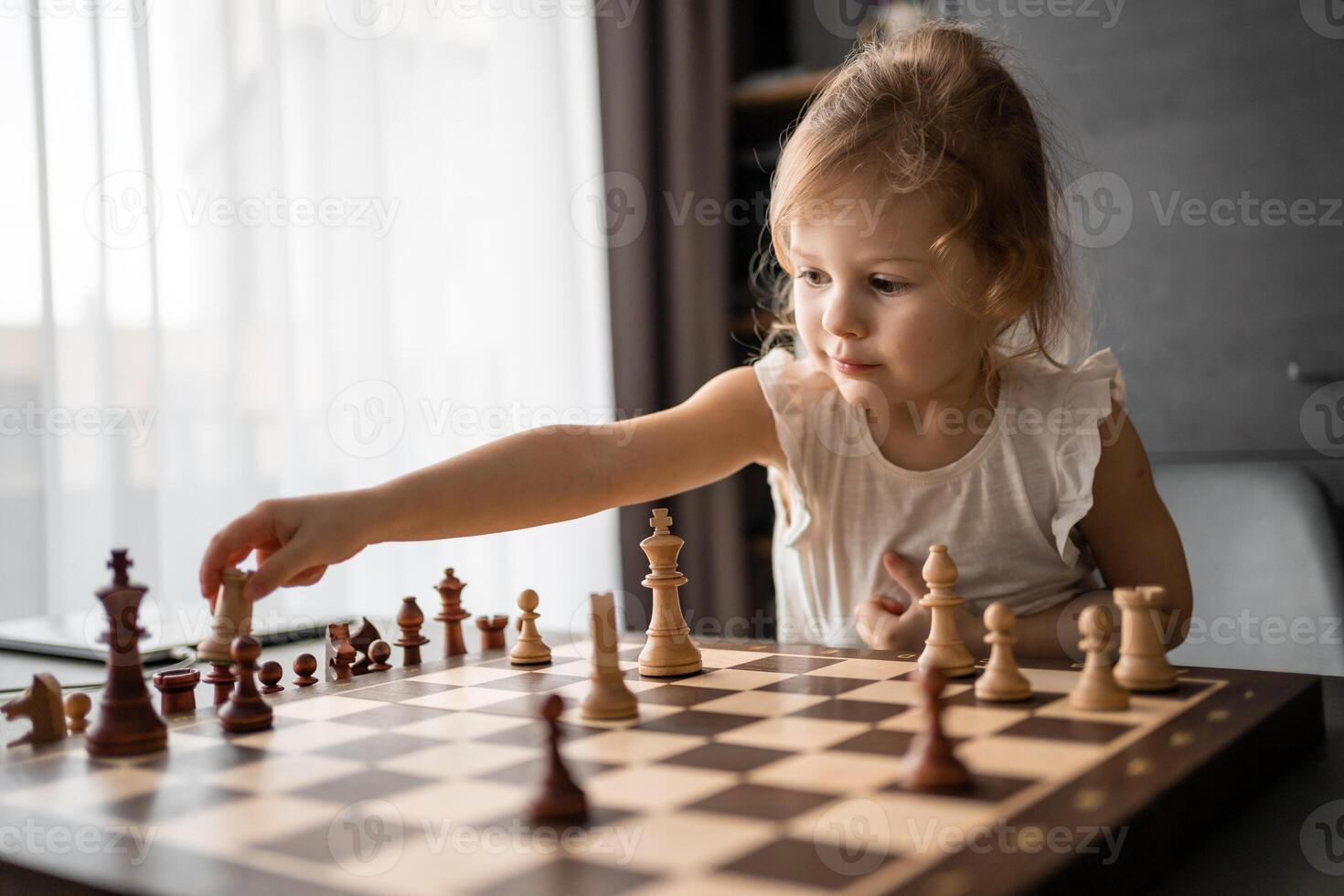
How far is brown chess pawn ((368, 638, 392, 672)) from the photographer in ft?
3.89

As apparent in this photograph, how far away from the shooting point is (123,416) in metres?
2.22

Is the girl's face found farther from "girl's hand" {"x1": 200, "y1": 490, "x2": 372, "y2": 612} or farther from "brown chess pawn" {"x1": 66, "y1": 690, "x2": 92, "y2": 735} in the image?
"brown chess pawn" {"x1": 66, "y1": 690, "x2": 92, "y2": 735}

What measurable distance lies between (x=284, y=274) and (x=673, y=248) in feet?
3.89

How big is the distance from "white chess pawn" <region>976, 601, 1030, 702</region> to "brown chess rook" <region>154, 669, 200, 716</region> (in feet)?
2.21

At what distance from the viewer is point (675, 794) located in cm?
70

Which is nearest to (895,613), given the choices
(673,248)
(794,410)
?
(794,410)

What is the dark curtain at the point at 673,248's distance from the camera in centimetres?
317

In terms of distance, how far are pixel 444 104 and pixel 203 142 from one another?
26.6 inches

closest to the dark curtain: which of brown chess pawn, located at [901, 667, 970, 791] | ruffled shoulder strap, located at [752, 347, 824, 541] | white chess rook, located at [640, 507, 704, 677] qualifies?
ruffled shoulder strap, located at [752, 347, 824, 541]

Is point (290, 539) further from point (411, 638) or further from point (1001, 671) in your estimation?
point (1001, 671)

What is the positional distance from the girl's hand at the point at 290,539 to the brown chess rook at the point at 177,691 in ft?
0.23

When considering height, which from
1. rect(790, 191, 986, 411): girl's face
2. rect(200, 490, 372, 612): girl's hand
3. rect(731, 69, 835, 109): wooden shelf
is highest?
rect(731, 69, 835, 109): wooden shelf

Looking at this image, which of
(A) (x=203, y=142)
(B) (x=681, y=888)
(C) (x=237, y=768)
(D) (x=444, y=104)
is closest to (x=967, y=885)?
(B) (x=681, y=888)

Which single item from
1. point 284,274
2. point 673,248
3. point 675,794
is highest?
point 673,248
